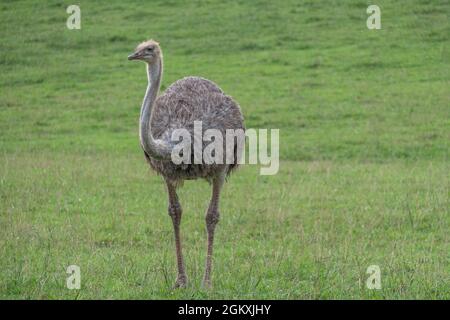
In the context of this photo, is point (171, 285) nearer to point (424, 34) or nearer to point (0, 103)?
point (0, 103)

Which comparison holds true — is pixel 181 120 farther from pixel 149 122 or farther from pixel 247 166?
pixel 247 166

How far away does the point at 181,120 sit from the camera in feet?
27.8

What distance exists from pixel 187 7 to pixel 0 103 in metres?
9.63

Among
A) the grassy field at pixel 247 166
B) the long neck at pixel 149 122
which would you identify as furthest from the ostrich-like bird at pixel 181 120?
the grassy field at pixel 247 166

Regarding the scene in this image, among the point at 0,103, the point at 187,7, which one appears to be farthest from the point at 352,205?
the point at 187,7

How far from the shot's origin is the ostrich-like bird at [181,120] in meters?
8.02

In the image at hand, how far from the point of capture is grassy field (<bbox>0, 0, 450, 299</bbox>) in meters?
9.20

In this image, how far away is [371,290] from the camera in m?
8.20

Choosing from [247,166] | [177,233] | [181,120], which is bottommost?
[247,166]

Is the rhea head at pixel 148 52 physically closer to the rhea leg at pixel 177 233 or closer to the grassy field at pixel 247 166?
the rhea leg at pixel 177 233

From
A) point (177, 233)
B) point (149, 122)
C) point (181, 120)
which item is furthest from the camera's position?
point (177, 233)

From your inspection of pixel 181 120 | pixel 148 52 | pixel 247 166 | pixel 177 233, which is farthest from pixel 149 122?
pixel 247 166

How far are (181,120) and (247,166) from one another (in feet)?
→ 32.0

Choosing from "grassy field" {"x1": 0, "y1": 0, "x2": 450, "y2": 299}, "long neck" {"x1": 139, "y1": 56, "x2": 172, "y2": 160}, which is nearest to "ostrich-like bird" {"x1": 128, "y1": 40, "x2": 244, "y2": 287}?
"long neck" {"x1": 139, "y1": 56, "x2": 172, "y2": 160}
